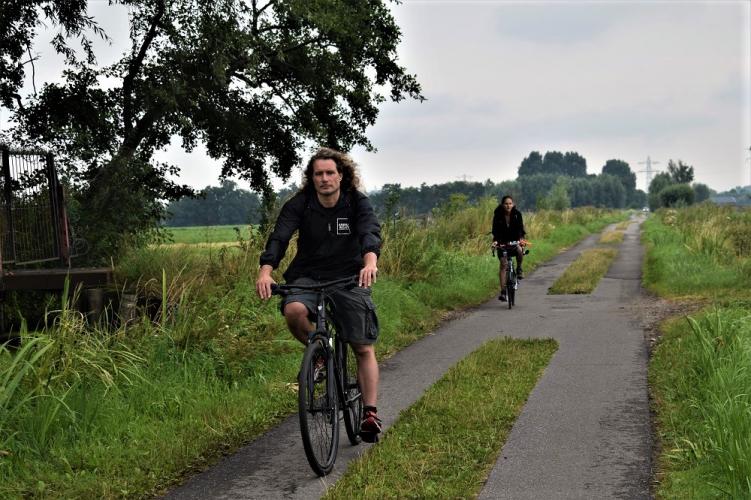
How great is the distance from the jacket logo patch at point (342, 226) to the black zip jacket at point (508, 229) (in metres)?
8.93

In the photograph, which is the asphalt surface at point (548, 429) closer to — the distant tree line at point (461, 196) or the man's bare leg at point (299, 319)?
the man's bare leg at point (299, 319)

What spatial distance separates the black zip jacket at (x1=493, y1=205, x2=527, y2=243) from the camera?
44.9 ft

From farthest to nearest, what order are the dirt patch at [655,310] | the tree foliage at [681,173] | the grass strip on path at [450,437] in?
the tree foliage at [681,173] → the dirt patch at [655,310] → the grass strip on path at [450,437]

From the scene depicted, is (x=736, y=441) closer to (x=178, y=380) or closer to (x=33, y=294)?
(x=178, y=380)

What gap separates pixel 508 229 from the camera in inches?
542

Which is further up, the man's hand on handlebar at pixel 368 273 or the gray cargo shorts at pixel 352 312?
the man's hand on handlebar at pixel 368 273

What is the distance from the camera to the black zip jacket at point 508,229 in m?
13.7

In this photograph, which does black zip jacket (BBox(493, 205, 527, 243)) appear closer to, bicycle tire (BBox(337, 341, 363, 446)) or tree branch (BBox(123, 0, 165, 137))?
tree branch (BBox(123, 0, 165, 137))

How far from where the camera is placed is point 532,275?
1953 centimetres

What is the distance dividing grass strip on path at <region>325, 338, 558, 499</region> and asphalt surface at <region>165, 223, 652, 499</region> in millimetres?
115

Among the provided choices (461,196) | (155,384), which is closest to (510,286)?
(155,384)

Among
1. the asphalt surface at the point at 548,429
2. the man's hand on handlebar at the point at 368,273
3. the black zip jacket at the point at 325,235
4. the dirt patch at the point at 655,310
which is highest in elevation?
the black zip jacket at the point at 325,235

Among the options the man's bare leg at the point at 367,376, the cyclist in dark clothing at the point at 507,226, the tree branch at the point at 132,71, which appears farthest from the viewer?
the tree branch at the point at 132,71

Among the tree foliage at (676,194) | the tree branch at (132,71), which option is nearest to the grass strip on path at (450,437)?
the tree branch at (132,71)
